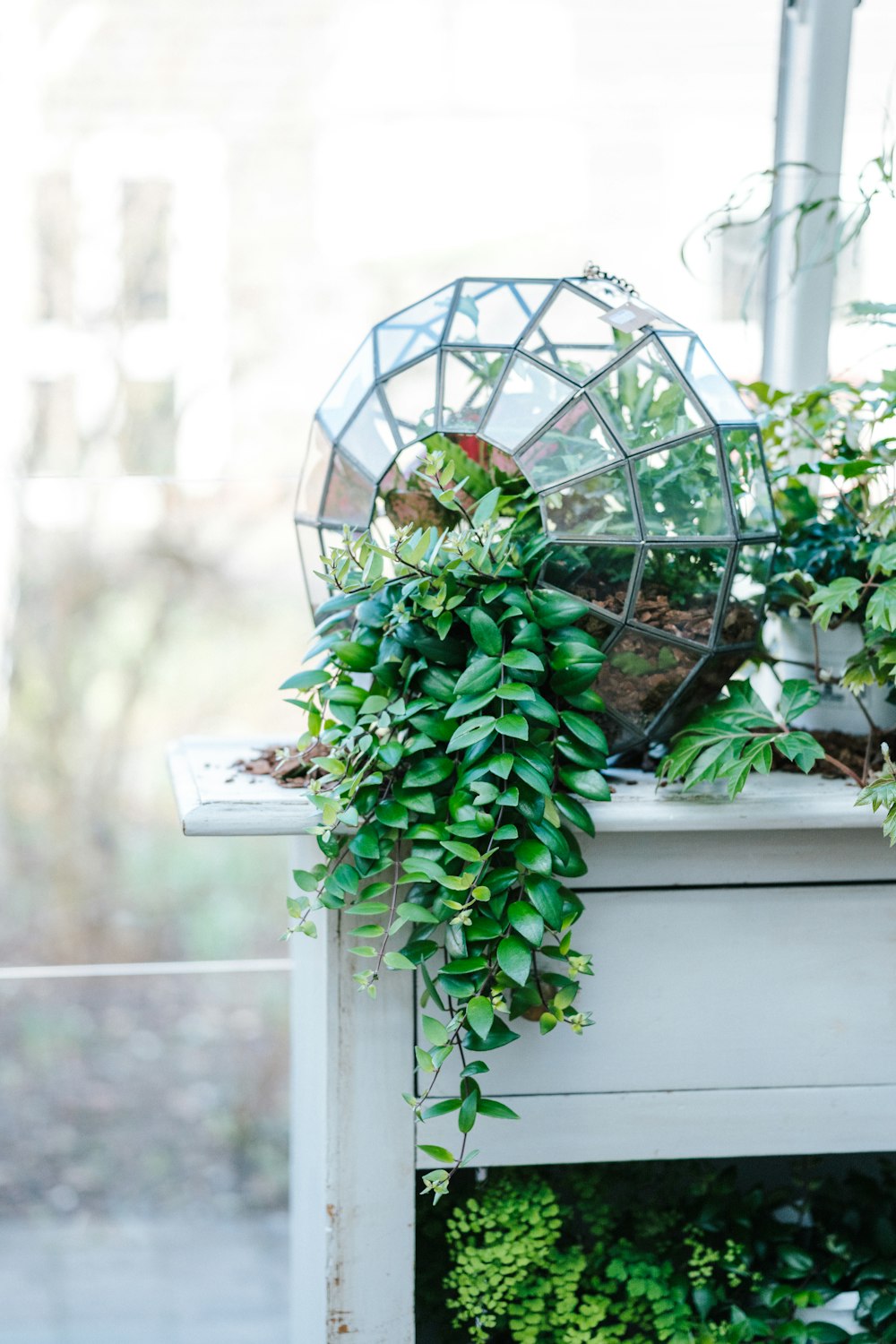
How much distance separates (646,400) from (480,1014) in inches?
19.6

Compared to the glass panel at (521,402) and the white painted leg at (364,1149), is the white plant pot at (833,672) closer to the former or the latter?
the glass panel at (521,402)

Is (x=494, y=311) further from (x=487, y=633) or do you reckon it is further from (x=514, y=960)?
(x=514, y=960)

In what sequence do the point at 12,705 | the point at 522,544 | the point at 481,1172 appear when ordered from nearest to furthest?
1. the point at 522,544
2. the point at 481,1172
3. the point at 12,705

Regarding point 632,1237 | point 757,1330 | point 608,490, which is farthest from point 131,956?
point 608,490

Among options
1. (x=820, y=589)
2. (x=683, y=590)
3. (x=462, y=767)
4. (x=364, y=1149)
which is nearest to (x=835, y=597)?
(x=820, y=589)

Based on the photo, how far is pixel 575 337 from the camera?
40.5 inches

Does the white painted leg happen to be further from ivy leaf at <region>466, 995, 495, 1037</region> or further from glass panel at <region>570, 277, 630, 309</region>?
glass panel at <region>570, 277, 630, 309</region>

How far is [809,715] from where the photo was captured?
1.17 m

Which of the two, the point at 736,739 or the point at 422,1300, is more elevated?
the point at 736,739

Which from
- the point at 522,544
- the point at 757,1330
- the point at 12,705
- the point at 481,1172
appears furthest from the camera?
the point at 12,705

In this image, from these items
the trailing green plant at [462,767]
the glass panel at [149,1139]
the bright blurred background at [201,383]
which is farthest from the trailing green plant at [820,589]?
the glass panel at [149,1139]

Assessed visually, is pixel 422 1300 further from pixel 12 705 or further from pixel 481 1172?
pixel 12 705

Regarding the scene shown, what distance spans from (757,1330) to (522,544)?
0.76 meters

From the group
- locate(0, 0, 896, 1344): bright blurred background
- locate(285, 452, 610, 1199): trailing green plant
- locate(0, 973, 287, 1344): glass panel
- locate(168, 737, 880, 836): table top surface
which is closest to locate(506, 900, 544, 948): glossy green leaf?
locate(285, 452, 610, 1199): trailing green plant
